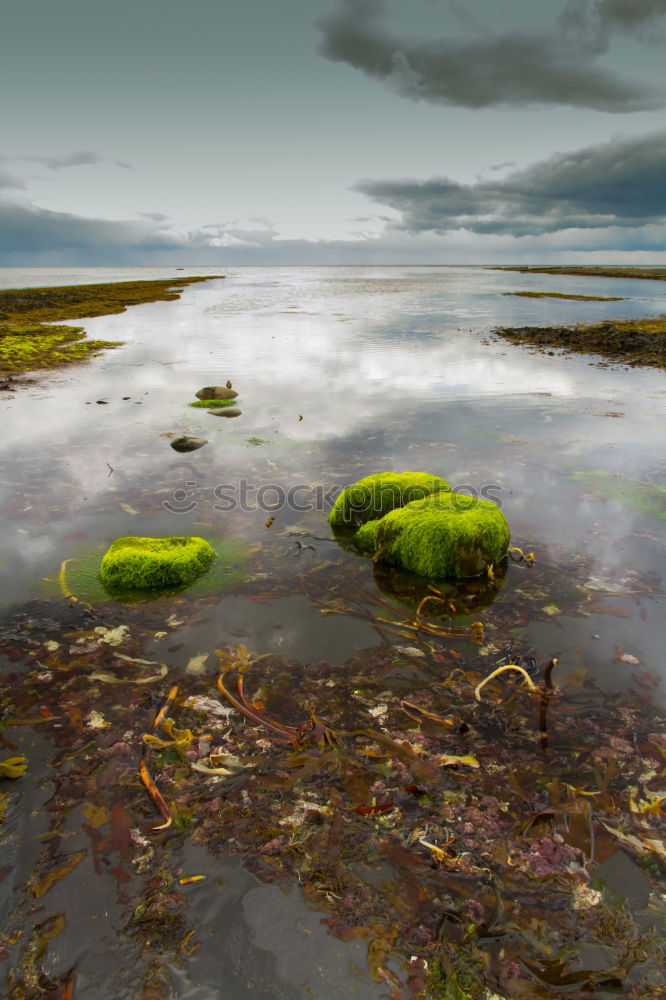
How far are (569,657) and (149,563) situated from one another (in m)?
4.55

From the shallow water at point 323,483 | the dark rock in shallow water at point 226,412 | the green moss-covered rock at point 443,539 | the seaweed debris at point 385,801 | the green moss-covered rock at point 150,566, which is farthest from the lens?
the dark rock in shallow water at point 226,412

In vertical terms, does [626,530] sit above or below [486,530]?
A: below

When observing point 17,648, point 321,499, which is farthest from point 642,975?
point 321,499

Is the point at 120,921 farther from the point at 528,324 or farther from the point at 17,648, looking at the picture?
the point at 528,324

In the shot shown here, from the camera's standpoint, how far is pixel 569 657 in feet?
15.2

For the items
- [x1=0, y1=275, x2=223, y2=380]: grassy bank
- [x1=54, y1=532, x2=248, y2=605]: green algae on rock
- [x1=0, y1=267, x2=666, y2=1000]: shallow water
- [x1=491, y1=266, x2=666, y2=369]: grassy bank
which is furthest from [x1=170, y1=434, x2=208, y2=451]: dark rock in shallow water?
[x1=491, y1=266, x2=666, y2=369]: grassy bank

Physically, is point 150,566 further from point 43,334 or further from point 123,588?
point 43,334

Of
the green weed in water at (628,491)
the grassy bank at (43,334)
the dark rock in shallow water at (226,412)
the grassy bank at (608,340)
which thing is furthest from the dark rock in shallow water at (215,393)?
the grassy bank at (608,340)

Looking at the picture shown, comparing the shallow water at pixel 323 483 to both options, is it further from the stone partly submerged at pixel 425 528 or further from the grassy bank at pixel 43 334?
the grassy bank at pixel 43 334

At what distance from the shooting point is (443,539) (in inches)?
239

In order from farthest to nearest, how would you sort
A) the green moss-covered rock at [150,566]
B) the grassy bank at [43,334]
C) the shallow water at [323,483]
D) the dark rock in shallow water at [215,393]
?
the grassy bank at [43,334] → the dark rock in shallow water at [215,393] → the green moss-covered rock at [150,566] → the shallow water at [323,483]

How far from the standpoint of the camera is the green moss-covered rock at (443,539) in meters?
6.02

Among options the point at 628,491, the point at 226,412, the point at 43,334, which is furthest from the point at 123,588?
the point at 43,334

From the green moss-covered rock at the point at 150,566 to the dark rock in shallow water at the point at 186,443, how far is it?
458cm
